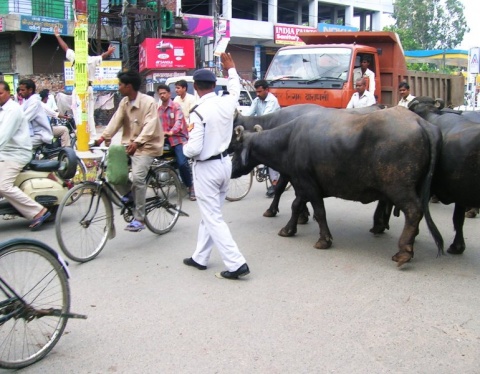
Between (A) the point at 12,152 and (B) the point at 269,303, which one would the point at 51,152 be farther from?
(B) the point at 269,303

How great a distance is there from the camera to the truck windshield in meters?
10.7

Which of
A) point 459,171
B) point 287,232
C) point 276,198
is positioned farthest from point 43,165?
point 459,171

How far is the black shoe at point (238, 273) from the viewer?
4887mm

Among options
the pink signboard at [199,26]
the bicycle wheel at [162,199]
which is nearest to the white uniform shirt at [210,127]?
the bicycle wheel at [162,199]

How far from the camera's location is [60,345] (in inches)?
144

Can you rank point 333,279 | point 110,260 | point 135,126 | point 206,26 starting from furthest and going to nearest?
point 206,26 < point 135,126 < point 110,260 < point 333,279

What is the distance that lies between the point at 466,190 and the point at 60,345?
406cm

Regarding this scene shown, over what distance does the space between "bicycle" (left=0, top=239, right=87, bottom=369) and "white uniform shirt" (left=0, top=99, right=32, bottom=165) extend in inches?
133

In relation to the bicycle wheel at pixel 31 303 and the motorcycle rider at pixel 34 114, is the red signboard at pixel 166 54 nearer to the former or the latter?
the motorcycle rider at pixel 34 114

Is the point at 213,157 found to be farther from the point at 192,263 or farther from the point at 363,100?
the point at 363,100

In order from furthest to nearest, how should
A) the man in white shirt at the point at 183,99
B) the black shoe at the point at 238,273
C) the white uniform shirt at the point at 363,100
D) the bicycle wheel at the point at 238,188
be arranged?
1. the white uniform shirt at the point at 363,100
2. the man in white shirt at the point at 183,99
3. the bicycle wheel at the point at 238,188
4. the black shoe at the point at 238,273

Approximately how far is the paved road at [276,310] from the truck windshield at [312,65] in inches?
203

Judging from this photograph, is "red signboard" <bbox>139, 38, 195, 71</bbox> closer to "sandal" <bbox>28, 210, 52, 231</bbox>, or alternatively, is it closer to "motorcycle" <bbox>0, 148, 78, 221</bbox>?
"motorcycle" <bbox>0, 148, 78, 221</bbox>

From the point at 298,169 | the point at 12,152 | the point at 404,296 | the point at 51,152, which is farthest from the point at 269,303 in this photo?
the point at 51,152
